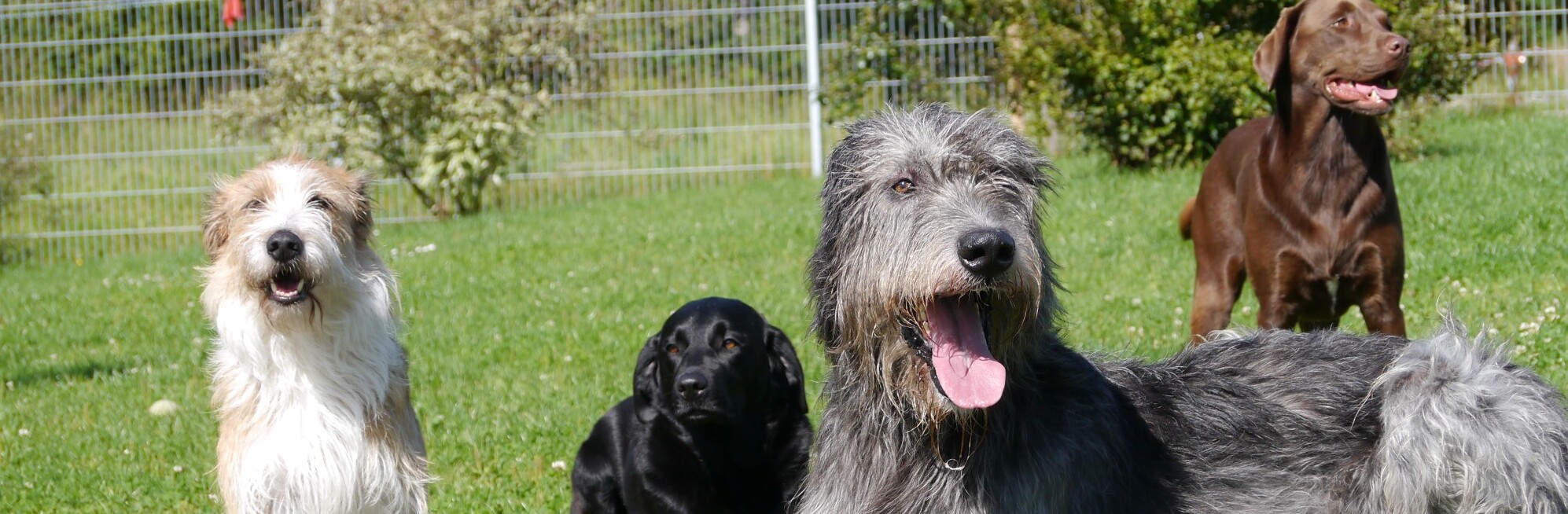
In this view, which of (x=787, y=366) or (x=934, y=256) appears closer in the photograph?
(x=934, y=256)

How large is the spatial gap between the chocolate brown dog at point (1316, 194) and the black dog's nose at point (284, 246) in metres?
Result: 3.98

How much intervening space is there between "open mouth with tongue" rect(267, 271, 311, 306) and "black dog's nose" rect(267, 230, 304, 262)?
0.07 meters

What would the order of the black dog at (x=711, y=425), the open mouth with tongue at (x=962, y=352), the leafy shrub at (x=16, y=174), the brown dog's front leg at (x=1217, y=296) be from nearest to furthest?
the open mouth with tongue at (x=962, y=352)
the black dog at (x=711, y=425)
the brown dog's front leg at (x=1217, y=296)
the leafy shrub at (x=16, y=174)

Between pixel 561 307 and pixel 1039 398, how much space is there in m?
6.54

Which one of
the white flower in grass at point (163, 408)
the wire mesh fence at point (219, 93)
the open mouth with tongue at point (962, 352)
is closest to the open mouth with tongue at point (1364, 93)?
the open mouth with tongue at point (962, 352)

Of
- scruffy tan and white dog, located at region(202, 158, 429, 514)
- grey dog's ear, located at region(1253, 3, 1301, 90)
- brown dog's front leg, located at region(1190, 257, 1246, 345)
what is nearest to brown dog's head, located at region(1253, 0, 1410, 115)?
grey dog's ear, located at region(1253, 3, 1301, 90)

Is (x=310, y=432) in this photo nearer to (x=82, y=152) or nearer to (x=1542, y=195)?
(x=1542, y=195)

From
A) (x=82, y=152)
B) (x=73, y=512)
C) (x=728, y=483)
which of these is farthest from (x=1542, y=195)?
(x=82, y=152)

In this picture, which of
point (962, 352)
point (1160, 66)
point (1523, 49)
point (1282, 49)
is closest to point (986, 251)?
point (962, 352)

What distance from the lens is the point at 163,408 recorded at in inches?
306

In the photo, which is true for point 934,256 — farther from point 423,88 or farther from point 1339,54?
point 423,88

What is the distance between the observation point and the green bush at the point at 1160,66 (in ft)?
42.5

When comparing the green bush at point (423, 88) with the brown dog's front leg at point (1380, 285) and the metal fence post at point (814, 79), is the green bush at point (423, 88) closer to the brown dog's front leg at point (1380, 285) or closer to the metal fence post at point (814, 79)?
the metal fence post at point (814, 79)

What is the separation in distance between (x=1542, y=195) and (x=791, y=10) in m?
8.89
